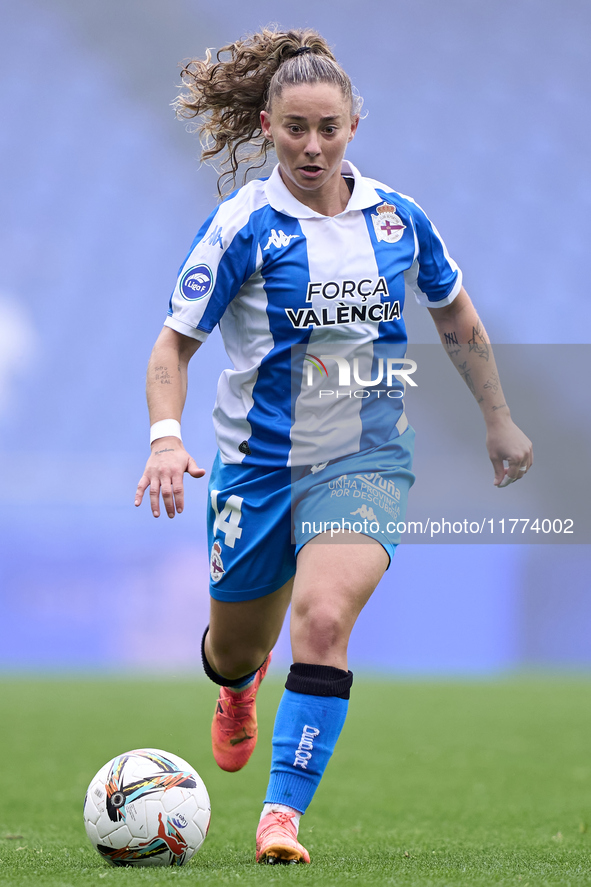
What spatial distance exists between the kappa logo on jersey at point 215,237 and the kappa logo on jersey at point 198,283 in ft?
0.28

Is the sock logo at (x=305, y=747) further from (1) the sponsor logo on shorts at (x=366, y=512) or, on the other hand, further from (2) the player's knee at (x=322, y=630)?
(1) the sponsor logo on shorts at (x=366, y=512)

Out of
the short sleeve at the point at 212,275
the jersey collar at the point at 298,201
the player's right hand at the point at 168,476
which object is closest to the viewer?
the player's right hand at the point at 168,476

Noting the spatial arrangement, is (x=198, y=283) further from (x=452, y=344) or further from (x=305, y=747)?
(x=305, y=747)

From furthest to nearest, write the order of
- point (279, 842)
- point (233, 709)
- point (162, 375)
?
point (233, 709), point (162, 375), point (279, 842)

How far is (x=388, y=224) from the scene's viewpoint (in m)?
3.55

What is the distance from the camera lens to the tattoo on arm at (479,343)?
386 cm

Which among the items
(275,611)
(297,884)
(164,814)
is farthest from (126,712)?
(297,884)

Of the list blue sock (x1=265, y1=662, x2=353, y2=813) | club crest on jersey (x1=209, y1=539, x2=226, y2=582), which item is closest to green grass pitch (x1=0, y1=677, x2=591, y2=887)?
blue sock (x1=265, y1=662, x2=353, y2=813)

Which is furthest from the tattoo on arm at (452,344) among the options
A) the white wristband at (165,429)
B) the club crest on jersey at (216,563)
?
the white wristband at (165,429)

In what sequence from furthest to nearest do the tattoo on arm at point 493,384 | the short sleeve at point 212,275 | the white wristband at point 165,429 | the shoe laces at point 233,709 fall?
the shoe laces at point 233,709
the tattoo on arm at point 493,384
the short sleeve at point 212,275
the white wristband at point 165,429

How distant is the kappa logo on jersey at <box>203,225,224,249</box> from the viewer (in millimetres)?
3361

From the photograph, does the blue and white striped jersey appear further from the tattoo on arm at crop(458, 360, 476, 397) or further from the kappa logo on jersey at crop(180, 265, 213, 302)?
the tattoo on arm at crop(458, 360, 476, 397)

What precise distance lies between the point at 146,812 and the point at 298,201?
1.99 m

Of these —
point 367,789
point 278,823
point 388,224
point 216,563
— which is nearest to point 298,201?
point 388,224
